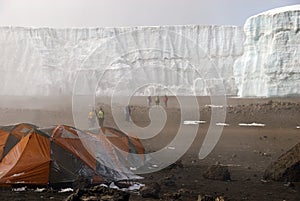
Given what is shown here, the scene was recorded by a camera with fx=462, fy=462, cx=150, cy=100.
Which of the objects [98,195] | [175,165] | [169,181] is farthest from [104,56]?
[98,195]

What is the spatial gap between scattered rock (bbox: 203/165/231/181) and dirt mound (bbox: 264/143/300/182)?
100 centimetres

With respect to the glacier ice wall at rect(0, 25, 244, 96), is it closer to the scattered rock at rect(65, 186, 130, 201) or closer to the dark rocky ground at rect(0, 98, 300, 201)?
the dark rocky ground at rect(0, 98, 300, 201)

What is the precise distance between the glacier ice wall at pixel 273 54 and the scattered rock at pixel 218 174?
37302 mm

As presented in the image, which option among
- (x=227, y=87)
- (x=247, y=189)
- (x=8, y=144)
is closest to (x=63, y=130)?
(x=8, y=144)

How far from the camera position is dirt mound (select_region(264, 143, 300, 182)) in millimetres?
11227

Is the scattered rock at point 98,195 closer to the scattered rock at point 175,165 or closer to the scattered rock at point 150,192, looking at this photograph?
the scattered rock at point 150,192

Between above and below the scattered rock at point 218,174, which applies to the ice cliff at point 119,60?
above

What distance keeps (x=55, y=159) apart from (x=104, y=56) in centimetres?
7035

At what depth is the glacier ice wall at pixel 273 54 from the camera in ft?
155

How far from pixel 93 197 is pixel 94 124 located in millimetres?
16822

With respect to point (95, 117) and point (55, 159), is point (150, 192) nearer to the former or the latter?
point (55, 159)

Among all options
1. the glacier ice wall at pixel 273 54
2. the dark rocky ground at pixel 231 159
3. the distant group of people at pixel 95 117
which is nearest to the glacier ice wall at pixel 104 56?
the glacier ice wall at pixel 273 54

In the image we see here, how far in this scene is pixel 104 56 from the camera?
Answer: 262ft

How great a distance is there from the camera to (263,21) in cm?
4981
